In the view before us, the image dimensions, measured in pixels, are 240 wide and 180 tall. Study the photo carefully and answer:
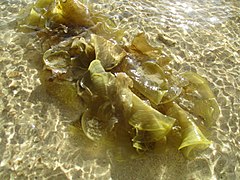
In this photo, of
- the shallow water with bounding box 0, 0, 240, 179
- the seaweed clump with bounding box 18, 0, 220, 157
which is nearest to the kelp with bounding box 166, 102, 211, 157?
the seaweed clump with bounding box 18, 0, 220, 157

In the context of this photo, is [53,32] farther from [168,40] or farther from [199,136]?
[199,136]

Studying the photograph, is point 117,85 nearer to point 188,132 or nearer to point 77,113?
point 77,113

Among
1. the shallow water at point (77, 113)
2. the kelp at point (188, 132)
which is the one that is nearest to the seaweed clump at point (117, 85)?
the kelp at point (188, 132)

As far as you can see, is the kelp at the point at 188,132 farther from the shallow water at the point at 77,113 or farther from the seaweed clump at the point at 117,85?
the shallow water at the point at 77,113

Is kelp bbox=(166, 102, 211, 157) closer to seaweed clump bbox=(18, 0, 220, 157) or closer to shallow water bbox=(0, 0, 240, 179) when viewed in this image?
seaweed clump bbox=(18, 0, 220, 157)

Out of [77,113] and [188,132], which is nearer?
[188,132]

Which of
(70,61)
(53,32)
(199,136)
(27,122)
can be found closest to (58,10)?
(53,32)

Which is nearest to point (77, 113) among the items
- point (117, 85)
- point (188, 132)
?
point (117, 85)
